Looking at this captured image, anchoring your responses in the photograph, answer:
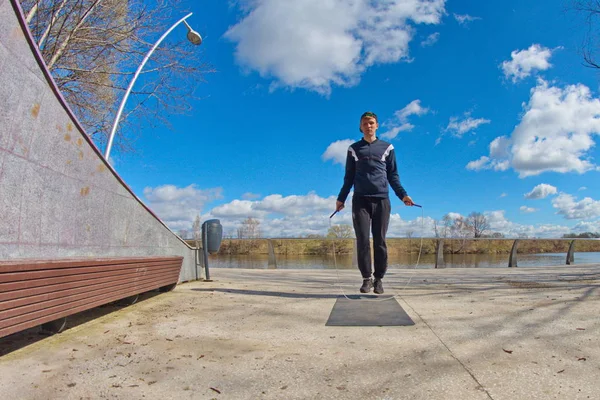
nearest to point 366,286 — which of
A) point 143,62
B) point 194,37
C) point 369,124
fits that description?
point 369,124

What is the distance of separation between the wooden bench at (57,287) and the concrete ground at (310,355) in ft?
0.88

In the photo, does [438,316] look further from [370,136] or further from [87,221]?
[87,221]

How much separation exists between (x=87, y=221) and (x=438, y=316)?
3383 mm

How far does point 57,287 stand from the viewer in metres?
2.51

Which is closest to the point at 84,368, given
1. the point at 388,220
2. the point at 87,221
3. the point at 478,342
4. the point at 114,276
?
the point at 114,276

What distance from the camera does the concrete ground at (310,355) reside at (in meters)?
1.93

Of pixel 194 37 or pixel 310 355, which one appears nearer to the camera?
pixel 310 355

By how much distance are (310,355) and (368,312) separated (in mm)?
1335

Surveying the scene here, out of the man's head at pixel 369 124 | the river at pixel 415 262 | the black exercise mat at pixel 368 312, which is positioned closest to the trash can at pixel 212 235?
the black exercise mat at pixel 368 312

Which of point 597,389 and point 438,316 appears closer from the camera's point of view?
point 597,389

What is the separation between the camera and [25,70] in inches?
105

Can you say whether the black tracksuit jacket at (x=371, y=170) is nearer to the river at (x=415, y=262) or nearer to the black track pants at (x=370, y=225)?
the black track pants at (x=370, y=225)

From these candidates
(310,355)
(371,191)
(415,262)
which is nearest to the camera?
(310,355)

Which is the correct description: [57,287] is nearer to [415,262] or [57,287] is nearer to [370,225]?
[370,225]
